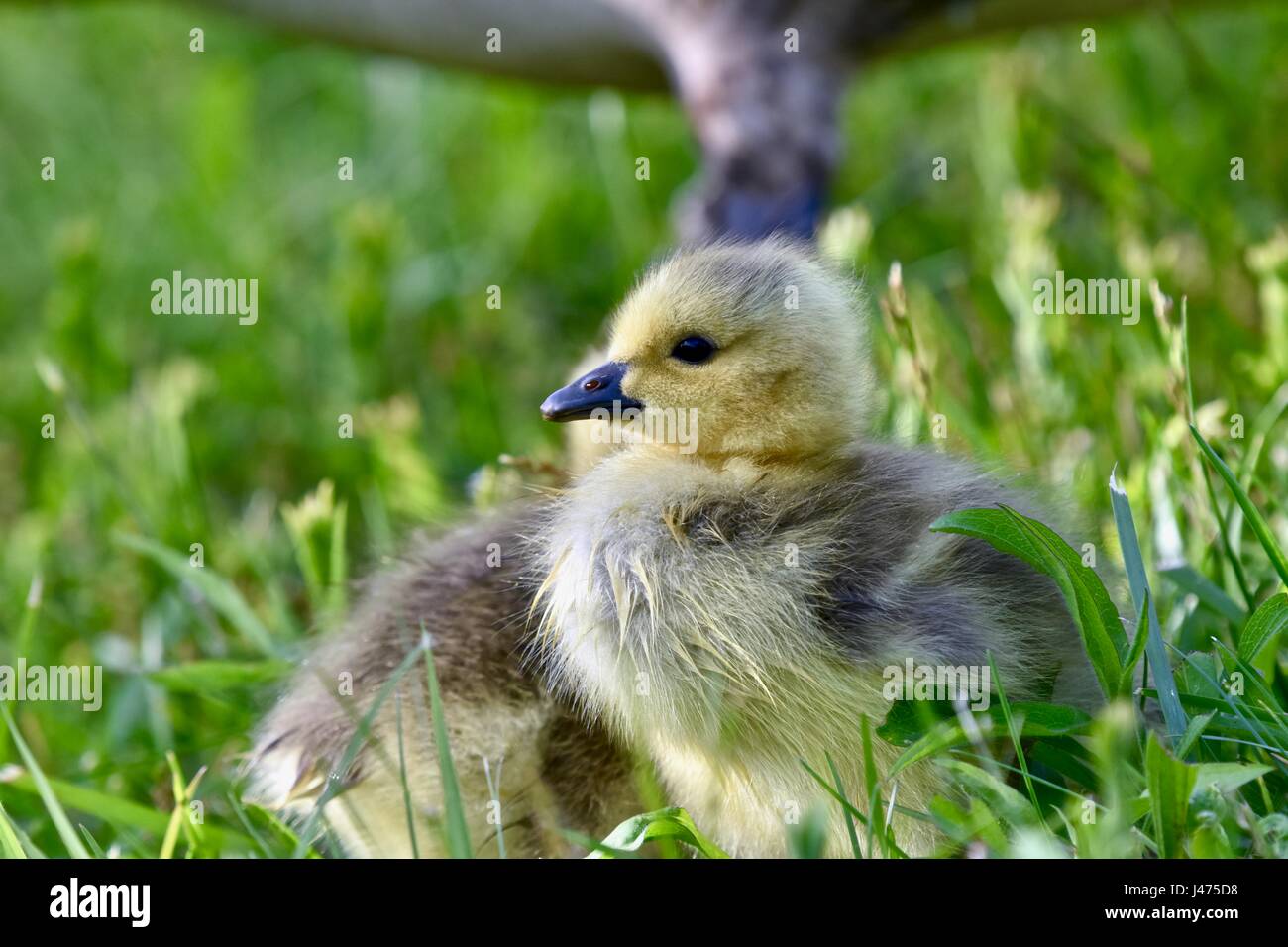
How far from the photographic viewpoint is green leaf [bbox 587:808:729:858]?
3.50 ft

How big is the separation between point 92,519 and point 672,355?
135 centimetres

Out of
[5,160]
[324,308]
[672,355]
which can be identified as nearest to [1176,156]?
[324,308]

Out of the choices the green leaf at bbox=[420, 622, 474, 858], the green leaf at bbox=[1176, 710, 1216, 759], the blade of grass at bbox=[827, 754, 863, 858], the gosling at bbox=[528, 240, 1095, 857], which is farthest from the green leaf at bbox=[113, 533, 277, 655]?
the green leaf at bbox=[1176, 710, 1216, 759]

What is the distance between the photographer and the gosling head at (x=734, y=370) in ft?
4.00

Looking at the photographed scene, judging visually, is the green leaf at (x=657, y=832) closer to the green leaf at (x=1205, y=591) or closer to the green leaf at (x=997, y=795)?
the green leaf at (x=997, y=795)

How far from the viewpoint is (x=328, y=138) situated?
12.1ft

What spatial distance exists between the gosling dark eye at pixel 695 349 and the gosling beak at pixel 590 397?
0.05 m

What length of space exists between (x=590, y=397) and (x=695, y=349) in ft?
0.33

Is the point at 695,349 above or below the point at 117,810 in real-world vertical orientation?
above

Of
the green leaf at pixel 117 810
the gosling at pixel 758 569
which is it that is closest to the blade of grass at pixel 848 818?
the gosling at pixel 758 569

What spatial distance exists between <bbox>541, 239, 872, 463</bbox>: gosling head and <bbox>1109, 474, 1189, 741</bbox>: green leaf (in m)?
0.26

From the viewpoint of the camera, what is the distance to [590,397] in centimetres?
123

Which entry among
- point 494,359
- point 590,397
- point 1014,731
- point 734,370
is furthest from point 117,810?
point 494,359

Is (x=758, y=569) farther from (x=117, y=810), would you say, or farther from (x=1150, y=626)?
(x=117, y=810)
